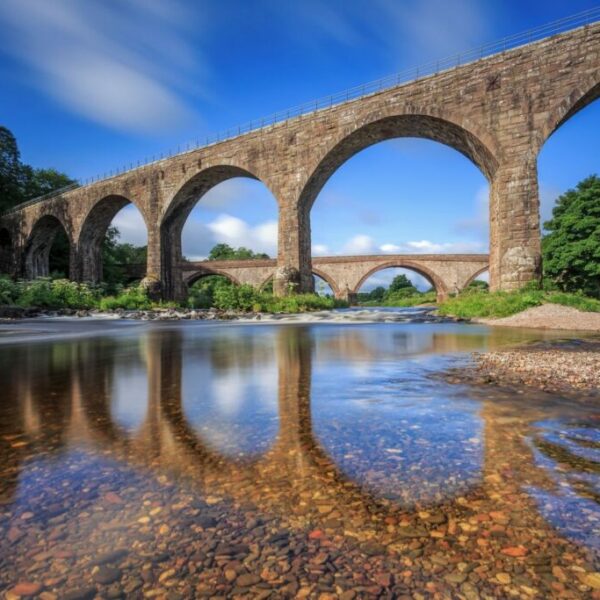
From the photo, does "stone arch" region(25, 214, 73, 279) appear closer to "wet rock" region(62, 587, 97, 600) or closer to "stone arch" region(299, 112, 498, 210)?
"stone arch" region(299, 112, 498, 210)

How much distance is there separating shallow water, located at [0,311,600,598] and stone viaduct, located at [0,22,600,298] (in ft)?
45.1

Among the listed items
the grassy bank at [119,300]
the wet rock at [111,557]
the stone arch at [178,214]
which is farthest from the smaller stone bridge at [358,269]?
the wet rock at [111,557]

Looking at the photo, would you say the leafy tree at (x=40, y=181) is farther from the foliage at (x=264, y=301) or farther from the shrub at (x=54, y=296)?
the foliage at (x=264, y=301)

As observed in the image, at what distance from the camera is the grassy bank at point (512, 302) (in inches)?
505

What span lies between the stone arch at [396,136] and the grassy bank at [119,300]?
197 inches

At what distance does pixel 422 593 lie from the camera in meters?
1.15

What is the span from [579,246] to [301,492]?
89.4 feet

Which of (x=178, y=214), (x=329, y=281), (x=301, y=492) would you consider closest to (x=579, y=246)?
(x=329, y=281)

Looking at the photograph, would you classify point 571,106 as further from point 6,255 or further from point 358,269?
point 6,255

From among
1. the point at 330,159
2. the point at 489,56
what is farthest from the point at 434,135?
the point at 330,159

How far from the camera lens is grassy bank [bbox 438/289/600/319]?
12820mm

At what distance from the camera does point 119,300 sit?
840 inches

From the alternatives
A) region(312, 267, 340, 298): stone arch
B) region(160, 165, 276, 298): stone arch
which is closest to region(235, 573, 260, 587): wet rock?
region(160, 165, 276, 298): stone arch

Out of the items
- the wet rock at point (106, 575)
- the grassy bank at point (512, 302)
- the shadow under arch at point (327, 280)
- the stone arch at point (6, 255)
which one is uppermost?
the stone arch at point (6, 255)
